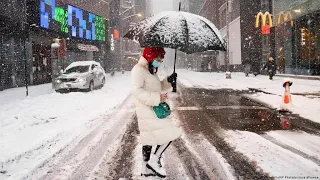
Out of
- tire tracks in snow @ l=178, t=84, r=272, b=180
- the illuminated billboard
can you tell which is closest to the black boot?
tire tracks in snow @ l=178, t=84, r=272, b=180

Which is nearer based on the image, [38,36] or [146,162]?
[146,162]

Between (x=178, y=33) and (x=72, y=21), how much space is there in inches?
1313

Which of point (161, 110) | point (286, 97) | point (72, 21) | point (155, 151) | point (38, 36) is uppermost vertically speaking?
point (72, 21)

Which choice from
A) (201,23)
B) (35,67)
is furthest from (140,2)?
(201,23)

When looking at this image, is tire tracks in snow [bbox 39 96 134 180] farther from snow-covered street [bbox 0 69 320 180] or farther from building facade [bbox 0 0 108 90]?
building facade [bbox 0 0 108 90]

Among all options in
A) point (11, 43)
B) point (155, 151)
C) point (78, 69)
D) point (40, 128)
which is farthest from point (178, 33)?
point (11, 43)

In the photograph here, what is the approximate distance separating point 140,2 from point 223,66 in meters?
73.9

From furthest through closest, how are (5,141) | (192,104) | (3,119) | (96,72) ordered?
(96,72), (192,104), (3,119), (5,141)

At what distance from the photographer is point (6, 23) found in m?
20.6

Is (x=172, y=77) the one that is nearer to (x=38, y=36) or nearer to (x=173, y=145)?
(x=173, y=145)

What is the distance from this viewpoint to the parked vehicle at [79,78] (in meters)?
17.6

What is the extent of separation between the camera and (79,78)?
57.8ft

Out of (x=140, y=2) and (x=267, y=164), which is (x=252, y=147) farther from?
(x=140, y=2)

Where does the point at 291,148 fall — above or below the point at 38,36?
below
